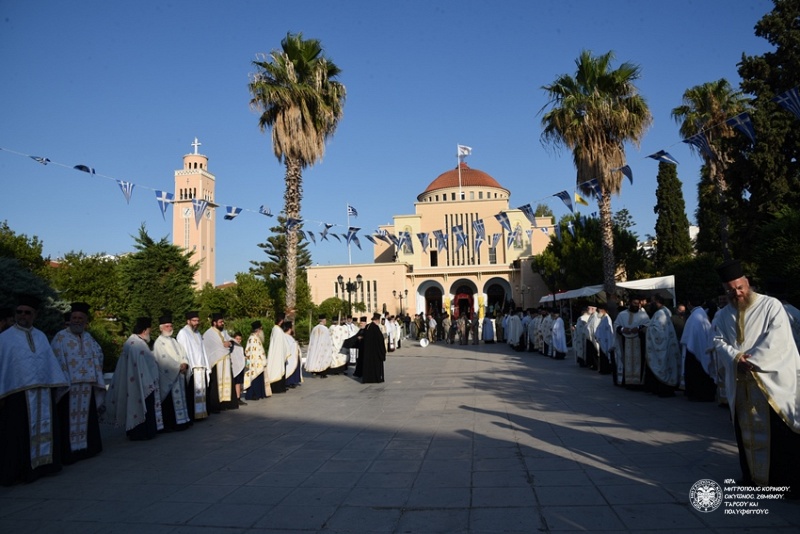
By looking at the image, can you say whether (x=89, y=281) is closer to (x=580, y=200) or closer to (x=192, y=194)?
(x=580, y=200)

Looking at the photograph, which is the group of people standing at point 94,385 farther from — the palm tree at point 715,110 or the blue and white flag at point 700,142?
the palm tree at point 715,110

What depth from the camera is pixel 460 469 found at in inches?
229

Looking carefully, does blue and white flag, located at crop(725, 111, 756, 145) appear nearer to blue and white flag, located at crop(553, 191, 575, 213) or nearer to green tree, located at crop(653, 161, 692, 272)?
blue and white flag, located at crop(553, 191, 575, 213)

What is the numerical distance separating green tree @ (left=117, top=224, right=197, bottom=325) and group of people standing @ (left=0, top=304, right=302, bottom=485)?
1297 cm

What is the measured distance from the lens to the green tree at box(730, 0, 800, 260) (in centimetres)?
1958

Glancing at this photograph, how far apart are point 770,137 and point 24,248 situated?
96.7 feet

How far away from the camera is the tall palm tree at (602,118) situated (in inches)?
779

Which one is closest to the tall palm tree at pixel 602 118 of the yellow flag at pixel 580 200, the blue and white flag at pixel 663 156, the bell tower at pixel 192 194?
the yellow flag at pixel 580 200

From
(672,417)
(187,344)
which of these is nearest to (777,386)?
(672,417)

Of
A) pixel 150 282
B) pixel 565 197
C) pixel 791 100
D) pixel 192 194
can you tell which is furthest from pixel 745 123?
pixel 192 194

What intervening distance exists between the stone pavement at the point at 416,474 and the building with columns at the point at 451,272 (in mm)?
40011

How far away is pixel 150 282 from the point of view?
23.7 meters

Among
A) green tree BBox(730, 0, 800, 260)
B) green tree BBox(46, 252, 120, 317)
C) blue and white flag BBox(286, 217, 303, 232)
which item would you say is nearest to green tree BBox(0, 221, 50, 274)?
green tree BBox(46, 252, 120, 317)

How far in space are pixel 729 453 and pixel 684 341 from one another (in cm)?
415
